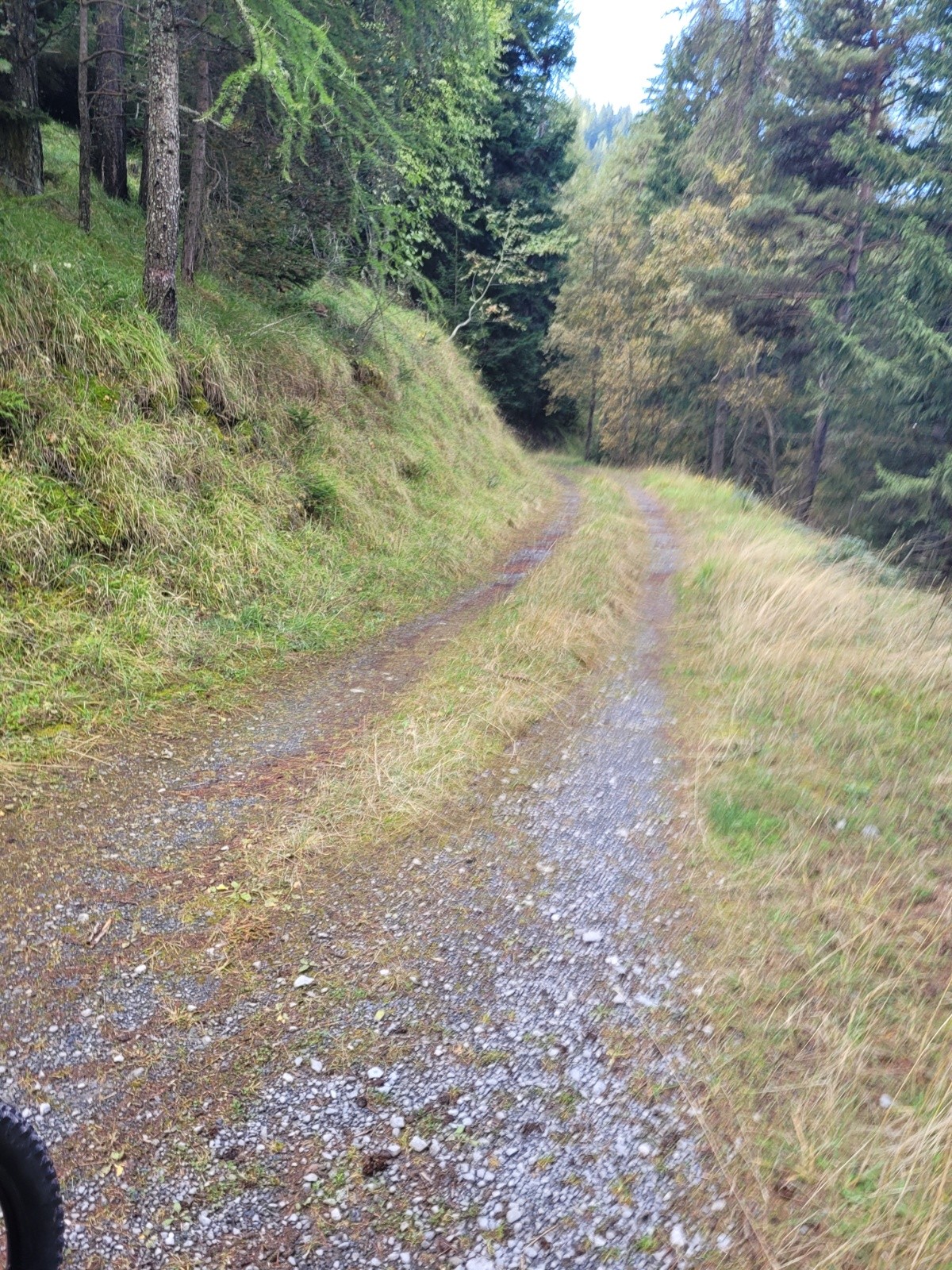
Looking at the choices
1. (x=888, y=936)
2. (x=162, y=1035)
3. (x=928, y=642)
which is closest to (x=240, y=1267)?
(x=162, y=1035)

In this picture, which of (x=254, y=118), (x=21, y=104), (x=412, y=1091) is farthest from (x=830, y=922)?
(x=254, y=118)

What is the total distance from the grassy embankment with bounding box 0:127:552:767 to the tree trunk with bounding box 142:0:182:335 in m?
0.30

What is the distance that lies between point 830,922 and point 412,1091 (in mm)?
1854

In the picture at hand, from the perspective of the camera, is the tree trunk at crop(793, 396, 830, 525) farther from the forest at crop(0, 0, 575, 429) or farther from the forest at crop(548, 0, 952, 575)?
the forest at crop(0, 0, 575, 429)

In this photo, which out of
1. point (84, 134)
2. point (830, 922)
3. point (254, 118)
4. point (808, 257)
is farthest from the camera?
point (808, 257)

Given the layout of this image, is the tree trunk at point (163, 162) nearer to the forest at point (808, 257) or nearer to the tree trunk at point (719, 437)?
the forest at point (808, 257)

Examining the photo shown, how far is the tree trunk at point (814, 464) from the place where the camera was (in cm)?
1942

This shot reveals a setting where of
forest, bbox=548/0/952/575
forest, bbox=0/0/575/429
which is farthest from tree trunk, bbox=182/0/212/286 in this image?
forest, bbox=548/0/952/575

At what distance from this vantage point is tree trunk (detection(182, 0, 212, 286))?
8836mm

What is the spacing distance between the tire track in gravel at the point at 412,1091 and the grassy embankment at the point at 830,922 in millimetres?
236

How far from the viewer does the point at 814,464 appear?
64.7 ft

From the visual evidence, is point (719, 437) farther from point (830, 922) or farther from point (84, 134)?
point (830, 922)

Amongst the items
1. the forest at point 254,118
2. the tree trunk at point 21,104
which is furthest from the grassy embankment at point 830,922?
the tree trunk at point 21,104

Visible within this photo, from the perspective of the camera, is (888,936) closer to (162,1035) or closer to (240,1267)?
(240,1267)
